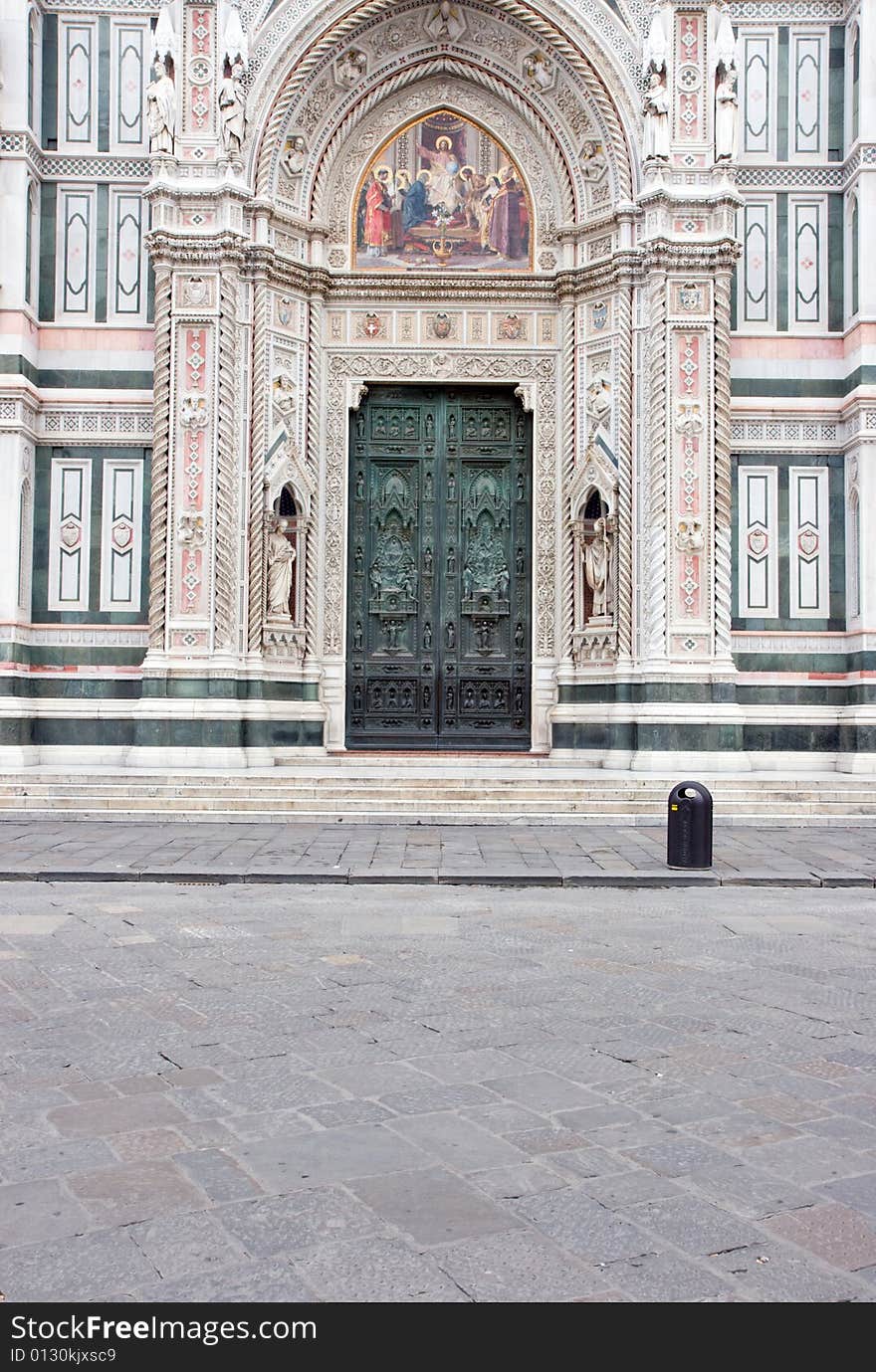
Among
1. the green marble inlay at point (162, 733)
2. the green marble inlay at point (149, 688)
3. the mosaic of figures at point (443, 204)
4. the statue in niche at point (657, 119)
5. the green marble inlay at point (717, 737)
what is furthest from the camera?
the mosaic of figures at point (443, 204)

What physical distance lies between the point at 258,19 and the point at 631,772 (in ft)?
35.5

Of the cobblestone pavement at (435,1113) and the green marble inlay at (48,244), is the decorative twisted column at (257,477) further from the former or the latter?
the cobblestone pavement at (435,1113)

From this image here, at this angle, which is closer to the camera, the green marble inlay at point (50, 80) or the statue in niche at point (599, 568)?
the statue in niche at point (599, 568)

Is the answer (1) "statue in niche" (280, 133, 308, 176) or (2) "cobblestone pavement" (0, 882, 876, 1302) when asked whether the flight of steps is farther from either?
(1) "statue in niche" (280, 133, 308, 176)

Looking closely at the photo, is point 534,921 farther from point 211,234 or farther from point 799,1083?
point 211,234

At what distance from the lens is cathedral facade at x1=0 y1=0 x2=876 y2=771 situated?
15.8m

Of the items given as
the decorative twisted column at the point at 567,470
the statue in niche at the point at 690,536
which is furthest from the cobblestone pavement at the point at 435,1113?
the decorative twisted column at the point at 567,470

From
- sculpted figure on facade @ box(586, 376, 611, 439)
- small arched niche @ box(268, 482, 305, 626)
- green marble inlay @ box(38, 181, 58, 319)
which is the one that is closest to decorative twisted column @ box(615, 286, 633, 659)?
sculpted figure on facade @ box(586, 376, 611, 439)

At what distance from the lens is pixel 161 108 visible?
15.8m

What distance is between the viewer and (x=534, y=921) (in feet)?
24.9

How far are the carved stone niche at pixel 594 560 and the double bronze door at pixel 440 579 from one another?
904 mm

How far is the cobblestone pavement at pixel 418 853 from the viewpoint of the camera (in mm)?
9172

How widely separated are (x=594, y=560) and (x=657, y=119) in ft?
18.4

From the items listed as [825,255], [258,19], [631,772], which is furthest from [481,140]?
[631,772]
